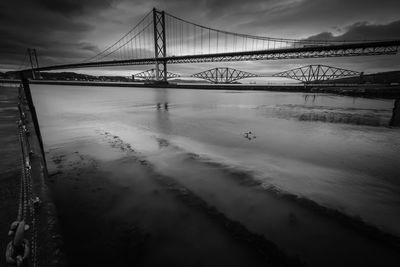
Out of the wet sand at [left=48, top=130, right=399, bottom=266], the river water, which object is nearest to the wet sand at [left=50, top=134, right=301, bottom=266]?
the wet sand at [left=48, top=130, right=399, bottom=266]

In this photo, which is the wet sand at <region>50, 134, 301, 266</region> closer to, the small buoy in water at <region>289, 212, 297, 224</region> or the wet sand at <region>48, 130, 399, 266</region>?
the wet sand at <region>48, 130, 399, 266</region>

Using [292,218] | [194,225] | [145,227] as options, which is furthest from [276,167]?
[145,227]

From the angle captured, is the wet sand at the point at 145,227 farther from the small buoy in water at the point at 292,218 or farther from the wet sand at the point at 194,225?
the small buoy in water at the point at 292,218

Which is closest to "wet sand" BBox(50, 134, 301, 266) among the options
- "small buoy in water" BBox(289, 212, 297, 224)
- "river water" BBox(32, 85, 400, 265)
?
"river water" BBox(32, 85, 400, 265)

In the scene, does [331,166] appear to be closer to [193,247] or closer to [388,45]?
[193,247]

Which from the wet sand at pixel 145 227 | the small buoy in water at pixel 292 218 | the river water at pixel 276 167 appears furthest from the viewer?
the river water at pixel 276 167

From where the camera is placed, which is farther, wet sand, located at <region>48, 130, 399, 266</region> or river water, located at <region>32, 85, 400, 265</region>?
river water, located at <region>32, 85, 400, 265</region>

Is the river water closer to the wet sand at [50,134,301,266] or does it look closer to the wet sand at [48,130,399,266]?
the wet sand at [48,130,399,266]

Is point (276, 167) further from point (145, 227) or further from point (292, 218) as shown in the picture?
point (145, 227)

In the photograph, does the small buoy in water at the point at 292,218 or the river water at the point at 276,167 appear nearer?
the small buoy in water at the point at 292,218

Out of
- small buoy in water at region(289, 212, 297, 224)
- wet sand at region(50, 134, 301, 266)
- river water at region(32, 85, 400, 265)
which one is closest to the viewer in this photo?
wet sand at region(50, 134, 301, 266)

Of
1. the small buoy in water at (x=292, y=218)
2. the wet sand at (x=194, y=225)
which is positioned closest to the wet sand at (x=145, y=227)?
the wet sand at (x=194, y=225)

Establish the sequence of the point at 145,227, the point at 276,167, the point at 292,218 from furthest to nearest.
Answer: the point at 276,167
the point at 292,218
the point at 145,227

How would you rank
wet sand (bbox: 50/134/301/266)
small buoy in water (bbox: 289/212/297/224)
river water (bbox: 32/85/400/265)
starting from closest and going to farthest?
1. wet sand (bbox: 50/134/301/266)
2. small buoy in water (bbox: 289/212/297/224)
3. river water (bbox: 32/85/400/265)
